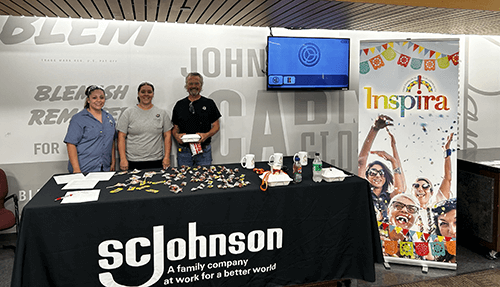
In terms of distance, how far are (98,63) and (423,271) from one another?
13.1 ft

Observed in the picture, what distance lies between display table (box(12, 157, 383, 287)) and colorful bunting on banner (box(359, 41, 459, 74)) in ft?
3.88

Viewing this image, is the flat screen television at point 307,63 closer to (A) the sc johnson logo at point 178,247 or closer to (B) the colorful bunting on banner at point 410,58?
(B) the colorful bunting on banner at point 410,58

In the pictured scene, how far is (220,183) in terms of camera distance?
2672 mm

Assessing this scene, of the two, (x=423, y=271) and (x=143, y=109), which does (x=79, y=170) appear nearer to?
(x=143, y=109)

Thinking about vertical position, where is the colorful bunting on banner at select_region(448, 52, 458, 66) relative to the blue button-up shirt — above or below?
above

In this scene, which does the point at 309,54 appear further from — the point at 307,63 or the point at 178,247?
the point at 178,247

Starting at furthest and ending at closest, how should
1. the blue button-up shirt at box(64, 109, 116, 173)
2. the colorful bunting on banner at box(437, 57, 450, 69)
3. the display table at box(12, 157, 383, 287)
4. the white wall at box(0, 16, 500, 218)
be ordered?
the white wall at box(0, 16, 500, 218)
the blue button-up shirt at box(64, 109, 116, 173)
the colorful bunting on banner at box(437, 57, 450, 69)
the display table at box(12, 157, 383, 287)

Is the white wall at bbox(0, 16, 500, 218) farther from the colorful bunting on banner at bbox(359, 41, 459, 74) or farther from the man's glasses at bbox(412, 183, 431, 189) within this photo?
the man's glasses at bbox(412, 183, 431, 189)

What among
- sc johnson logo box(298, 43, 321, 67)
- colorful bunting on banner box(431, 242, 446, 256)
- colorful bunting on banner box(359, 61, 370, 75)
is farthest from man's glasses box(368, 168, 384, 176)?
sc johnson logo box(298, 43, 321, 67)

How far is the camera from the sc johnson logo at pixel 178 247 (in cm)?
231

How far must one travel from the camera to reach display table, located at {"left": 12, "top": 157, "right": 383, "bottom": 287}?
2227 millimetres

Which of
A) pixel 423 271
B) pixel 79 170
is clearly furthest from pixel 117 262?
pixel 423 271

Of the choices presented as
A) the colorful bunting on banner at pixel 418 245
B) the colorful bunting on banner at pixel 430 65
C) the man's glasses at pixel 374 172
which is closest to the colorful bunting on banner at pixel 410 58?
the colorful bunting on banner at pixel 430 65

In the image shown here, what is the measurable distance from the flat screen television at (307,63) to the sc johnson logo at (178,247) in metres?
2.43
